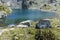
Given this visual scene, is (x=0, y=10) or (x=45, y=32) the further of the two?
(x=0, y=10)

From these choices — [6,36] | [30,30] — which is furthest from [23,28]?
[6,36]

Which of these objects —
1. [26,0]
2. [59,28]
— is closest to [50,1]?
[26,0]

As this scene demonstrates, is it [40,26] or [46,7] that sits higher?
[40,26]

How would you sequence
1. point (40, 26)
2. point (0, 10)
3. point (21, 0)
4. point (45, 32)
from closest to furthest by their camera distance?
point (45, 32) < point (40, 26) < point (0, 10) < point (21, 0)

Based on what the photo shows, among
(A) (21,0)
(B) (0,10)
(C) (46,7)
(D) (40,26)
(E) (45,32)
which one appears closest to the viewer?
(E) (45,32)

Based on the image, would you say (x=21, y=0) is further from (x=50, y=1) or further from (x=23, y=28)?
(x=23, y=28)

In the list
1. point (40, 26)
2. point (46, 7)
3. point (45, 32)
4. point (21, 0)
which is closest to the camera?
point (45, 32)

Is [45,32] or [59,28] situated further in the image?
[59,28]

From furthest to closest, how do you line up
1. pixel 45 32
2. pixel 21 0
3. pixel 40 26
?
pixel 21 0 → pixel 40 26 → pixel 45 32

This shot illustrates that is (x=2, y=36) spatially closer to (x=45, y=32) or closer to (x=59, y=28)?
(x=45, y=32)
